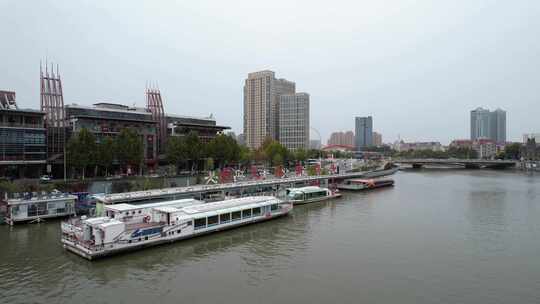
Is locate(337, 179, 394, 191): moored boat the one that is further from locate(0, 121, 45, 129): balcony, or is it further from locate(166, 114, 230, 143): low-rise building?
locate(0, 121, 45, 129): balcony

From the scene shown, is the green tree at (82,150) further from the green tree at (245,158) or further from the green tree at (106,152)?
the green tree at (245,158)

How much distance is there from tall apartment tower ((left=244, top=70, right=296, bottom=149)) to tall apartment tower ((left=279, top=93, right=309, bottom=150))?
5.71 meters

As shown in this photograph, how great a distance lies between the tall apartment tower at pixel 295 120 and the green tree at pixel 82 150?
356 ft

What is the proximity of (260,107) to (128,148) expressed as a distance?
109 metres

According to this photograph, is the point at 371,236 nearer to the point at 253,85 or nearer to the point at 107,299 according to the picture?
the point at 107,299

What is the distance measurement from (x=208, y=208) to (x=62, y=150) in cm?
3216

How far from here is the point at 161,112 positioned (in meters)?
67.2

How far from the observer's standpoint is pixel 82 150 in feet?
150

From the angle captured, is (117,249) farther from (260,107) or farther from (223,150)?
(260,107)

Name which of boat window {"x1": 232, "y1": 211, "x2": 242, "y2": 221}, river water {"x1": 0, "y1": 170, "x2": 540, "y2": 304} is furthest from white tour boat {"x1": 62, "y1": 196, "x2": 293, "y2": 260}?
river water {"x1": 0, "y1": 170, "x2": 540, "y2": 304}

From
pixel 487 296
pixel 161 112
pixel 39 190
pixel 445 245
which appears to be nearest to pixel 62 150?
pixel 39 190

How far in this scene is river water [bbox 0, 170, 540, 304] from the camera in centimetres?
1730

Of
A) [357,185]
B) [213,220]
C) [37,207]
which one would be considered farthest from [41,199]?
[357,185]

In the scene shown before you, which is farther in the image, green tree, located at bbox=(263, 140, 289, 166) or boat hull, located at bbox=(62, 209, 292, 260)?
green tree, located at bbox=(263, 140, 289, 166)
